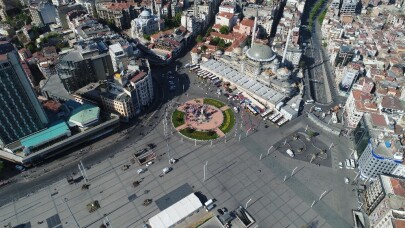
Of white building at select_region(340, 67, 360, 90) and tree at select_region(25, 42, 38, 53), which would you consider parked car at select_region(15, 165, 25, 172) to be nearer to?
tree at select_region(25, 42, 38, 53)

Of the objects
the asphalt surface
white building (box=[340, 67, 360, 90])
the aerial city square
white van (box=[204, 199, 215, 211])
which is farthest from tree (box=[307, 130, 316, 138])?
white van (box=[204, 199, 215, 211])

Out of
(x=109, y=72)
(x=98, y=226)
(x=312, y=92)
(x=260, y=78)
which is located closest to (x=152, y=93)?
(x=109, y=72)

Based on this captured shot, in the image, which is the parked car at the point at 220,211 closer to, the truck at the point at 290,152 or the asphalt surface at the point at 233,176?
the asphalt surface at the point at 233,176

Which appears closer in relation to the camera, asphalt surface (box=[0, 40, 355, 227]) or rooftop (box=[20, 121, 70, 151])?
asphalt surface (box=[0, 40, 355, 227])

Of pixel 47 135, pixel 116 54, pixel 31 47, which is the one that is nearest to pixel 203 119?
pixel 116 54

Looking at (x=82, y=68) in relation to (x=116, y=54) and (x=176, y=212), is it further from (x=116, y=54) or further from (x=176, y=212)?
(x=176, y=212)

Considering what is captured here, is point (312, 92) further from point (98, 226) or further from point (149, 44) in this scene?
point (98, 226)
